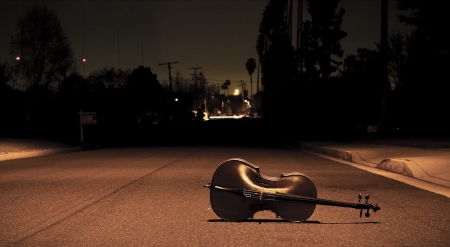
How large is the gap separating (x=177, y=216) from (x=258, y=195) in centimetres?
189

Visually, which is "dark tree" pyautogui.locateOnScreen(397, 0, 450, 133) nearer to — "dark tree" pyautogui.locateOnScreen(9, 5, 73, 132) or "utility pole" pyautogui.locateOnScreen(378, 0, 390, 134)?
"utility pole" pyautogui.locateOnScreen(378, 0, 390, 134)

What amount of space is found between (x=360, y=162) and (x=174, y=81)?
432ft

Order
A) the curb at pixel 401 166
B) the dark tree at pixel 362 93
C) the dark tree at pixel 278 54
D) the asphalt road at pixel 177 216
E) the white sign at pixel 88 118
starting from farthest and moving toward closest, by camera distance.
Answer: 1. the dark tree at pixel 278 54
2. the dark tree at pixel 362 93
3. the white sign at pixel 88 118
4. the curb at pixel 401 166
5. the asphalt road at pixel 177 216

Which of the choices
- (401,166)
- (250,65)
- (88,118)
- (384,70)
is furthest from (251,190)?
(250,65)

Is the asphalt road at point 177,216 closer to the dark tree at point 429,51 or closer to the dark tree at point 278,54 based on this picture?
the dark tree at point 429,51

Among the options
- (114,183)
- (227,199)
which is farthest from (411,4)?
(227,199)

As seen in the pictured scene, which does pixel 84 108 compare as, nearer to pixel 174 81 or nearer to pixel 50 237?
pixel 50 237

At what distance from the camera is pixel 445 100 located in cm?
2897

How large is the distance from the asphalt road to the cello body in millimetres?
265

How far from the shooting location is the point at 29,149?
2473cm

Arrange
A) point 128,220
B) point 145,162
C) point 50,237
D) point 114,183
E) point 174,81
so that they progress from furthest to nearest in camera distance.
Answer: point 174,81 → point 145,162 → point 114,183 → point 128,220 → point 50,237

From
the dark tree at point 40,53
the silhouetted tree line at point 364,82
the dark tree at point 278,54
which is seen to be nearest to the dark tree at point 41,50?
the dark tree at point 40,53

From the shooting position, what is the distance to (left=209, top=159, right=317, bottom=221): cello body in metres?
7.04

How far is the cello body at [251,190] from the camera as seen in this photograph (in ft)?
23.1
